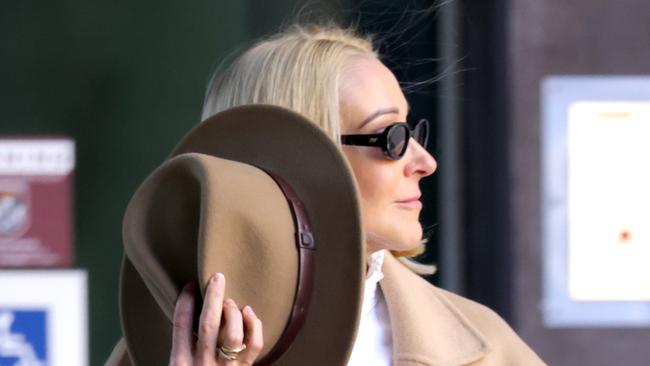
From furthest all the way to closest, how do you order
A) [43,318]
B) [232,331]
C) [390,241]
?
[43,318] < [390,241] < [232,331]

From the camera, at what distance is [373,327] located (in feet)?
8.60

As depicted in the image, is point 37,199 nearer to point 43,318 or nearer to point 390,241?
point 43,318

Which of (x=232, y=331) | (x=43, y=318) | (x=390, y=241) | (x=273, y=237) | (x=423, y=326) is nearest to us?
(x=232, y=331)

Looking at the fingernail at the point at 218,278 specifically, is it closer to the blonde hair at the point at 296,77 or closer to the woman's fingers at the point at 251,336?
the woman's fingers at the point at 251,336

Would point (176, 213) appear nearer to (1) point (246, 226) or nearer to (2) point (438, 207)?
(1) point (246, 226)

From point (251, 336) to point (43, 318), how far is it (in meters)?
2.04

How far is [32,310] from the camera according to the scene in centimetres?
402

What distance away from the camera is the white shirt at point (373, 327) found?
2545 mm

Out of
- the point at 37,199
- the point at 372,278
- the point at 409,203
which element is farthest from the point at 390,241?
the point at 37,199

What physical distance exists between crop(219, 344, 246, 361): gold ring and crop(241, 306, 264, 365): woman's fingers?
0.04 feet

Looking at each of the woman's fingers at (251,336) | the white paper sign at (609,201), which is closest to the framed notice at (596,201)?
the white paper sign at (609,201)

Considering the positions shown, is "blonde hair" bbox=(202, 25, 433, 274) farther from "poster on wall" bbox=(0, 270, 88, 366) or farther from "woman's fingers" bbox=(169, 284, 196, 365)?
"poster on wall" bbox=(0, 270, 88, 366)

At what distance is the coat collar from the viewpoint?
257 cm

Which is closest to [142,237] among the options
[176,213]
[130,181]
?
[176,213]
